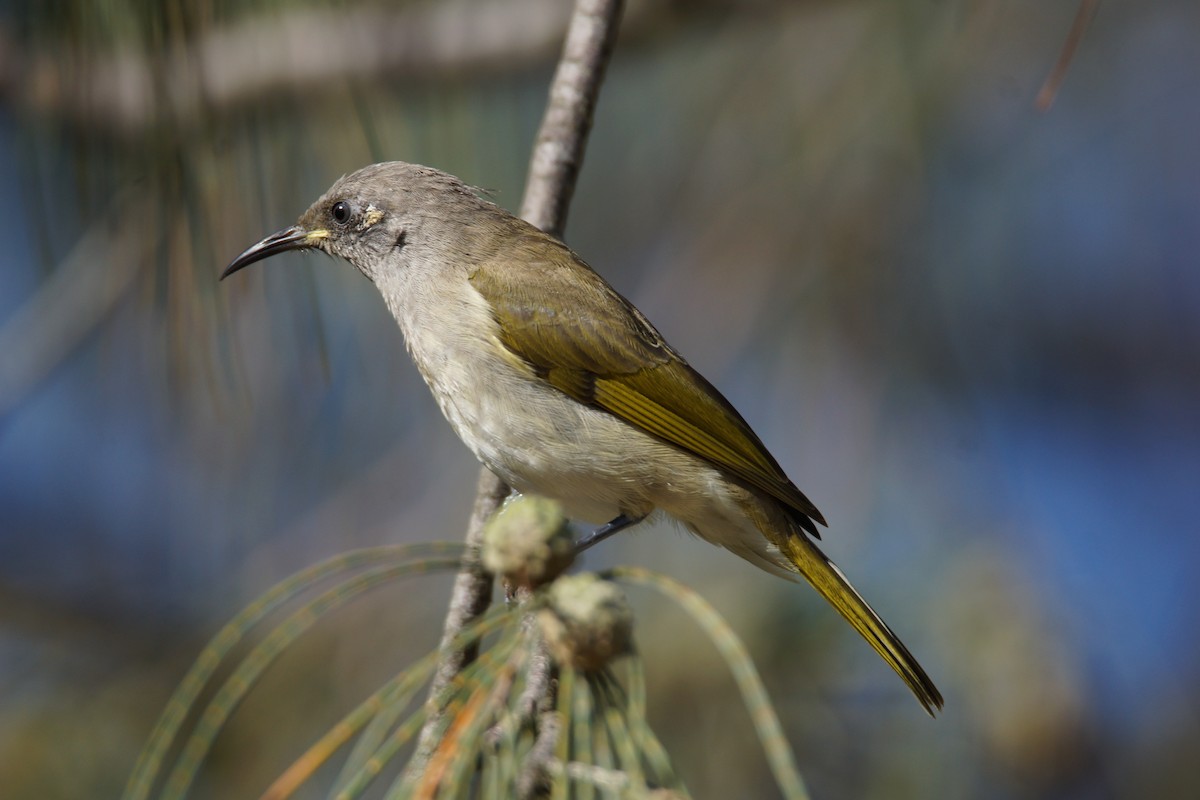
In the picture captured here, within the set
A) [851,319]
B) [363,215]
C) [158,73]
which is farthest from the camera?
[851,319]

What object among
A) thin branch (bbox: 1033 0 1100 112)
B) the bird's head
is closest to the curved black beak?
the bird's head

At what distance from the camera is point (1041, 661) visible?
3.83 metres

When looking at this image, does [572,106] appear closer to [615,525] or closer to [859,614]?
[615,525]

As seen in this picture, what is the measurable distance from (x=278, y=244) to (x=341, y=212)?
24 centimetres

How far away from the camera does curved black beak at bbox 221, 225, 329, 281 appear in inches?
121

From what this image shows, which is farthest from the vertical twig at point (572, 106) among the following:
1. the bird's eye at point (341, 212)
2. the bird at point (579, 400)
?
the bird's eye at point (341, 212)

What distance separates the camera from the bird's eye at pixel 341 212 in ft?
11.2

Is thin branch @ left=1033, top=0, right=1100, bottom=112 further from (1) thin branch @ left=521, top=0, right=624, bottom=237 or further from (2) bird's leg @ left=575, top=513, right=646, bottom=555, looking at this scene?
(2) bird's leg @ left=575, top=513, right=646, bottom=555

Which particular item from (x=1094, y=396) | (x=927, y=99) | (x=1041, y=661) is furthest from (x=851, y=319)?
(x=1094, y=396)

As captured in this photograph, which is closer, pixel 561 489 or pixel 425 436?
pixel 561 489

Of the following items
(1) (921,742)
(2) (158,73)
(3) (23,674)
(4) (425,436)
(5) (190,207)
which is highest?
(2) (158,73)

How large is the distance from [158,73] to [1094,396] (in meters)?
4.58

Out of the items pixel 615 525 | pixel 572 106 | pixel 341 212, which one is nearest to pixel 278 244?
pixel 341 212

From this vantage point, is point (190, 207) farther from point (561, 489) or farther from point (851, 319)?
point (851, 319)
